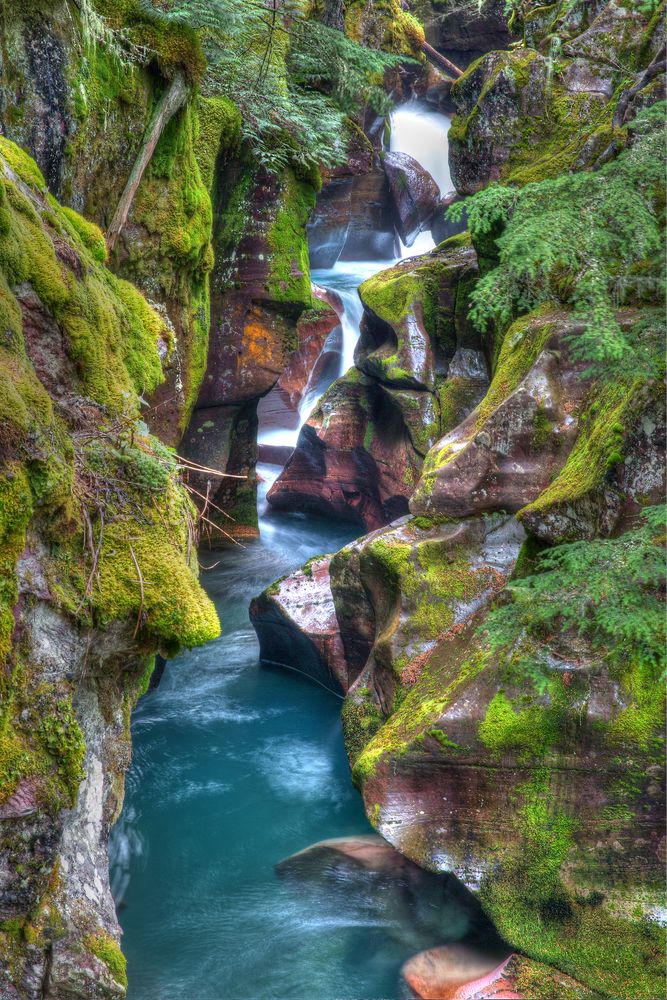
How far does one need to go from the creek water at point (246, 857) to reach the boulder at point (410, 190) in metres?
13.6

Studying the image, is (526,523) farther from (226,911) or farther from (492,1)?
(492,1)

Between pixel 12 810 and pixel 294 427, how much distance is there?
1466cm

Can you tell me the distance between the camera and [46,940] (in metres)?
4.36

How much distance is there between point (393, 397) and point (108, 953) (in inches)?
420

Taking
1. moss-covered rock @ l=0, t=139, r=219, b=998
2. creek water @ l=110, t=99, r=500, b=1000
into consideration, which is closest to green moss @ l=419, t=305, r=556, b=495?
moss-covered rock @ l=0, t=139, r=219, b=998

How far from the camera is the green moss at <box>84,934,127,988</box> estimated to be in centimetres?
453

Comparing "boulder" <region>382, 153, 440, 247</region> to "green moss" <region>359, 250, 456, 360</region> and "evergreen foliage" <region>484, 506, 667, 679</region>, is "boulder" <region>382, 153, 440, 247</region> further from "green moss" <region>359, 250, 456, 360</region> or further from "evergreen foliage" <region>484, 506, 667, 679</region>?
"evergreen foliage" <region>484, 506, 667, 679</region>

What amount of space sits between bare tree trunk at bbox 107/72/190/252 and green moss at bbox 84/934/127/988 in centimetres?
672

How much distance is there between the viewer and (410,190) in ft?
68.4

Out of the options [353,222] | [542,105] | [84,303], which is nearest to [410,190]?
[353,222]

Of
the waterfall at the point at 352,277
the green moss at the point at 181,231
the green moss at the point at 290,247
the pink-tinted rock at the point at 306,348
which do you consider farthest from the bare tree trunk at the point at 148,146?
the waterfall at the point at 352,277

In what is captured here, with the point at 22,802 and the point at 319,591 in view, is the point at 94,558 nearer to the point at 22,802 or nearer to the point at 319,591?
the point at 22,802

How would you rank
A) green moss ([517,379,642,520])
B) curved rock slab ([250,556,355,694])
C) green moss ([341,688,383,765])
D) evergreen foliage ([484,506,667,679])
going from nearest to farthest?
1. evergreen foliage ([484,506,667,679])
2. green moss ([517,379,642,520])
3. green moss ([341,688,383,765])
4. curved rock slab ([250,556,355,694])

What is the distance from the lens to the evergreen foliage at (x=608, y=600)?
16.6ft
